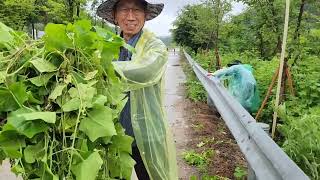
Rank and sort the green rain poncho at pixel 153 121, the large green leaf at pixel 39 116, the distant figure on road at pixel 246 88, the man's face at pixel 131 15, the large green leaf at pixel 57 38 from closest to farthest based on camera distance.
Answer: the large green leaf at pixel 39 116, the large green leaf at pixel 57 38, the green rain poncho at pixel 153 121, the man's face at pixel 131 15, the distant figure on road at pixel 246 88

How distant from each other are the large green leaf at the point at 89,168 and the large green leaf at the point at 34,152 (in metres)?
0.14

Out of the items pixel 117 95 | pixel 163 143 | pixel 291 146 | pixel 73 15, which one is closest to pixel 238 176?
pixel 291 146

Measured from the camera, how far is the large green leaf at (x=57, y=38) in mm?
1664

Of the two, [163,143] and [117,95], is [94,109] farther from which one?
[163,143]

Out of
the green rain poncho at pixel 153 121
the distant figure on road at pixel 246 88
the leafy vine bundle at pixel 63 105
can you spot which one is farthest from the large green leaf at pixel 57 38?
the distant figure on road at pixel 246 88

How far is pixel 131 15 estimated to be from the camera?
2.84 m

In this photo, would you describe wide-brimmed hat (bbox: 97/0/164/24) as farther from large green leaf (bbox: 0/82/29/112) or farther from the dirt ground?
the dirt ground

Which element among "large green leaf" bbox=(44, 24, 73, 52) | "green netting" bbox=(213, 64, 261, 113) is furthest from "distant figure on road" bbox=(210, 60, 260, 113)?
"large green leaf" bbox=(44, 24, 73, 52)

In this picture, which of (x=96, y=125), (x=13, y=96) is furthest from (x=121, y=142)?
(x=13, y=96)

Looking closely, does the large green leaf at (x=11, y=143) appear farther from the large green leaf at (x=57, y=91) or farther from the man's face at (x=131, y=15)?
the man's face at (x=131, y=15)

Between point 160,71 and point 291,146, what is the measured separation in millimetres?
1595

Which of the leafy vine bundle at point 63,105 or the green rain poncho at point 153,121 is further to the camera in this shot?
the green rain poncho at point 153,121

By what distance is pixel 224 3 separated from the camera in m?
18.7

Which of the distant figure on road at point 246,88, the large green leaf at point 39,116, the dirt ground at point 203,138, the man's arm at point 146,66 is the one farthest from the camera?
the distant figure on road at point 246,88
